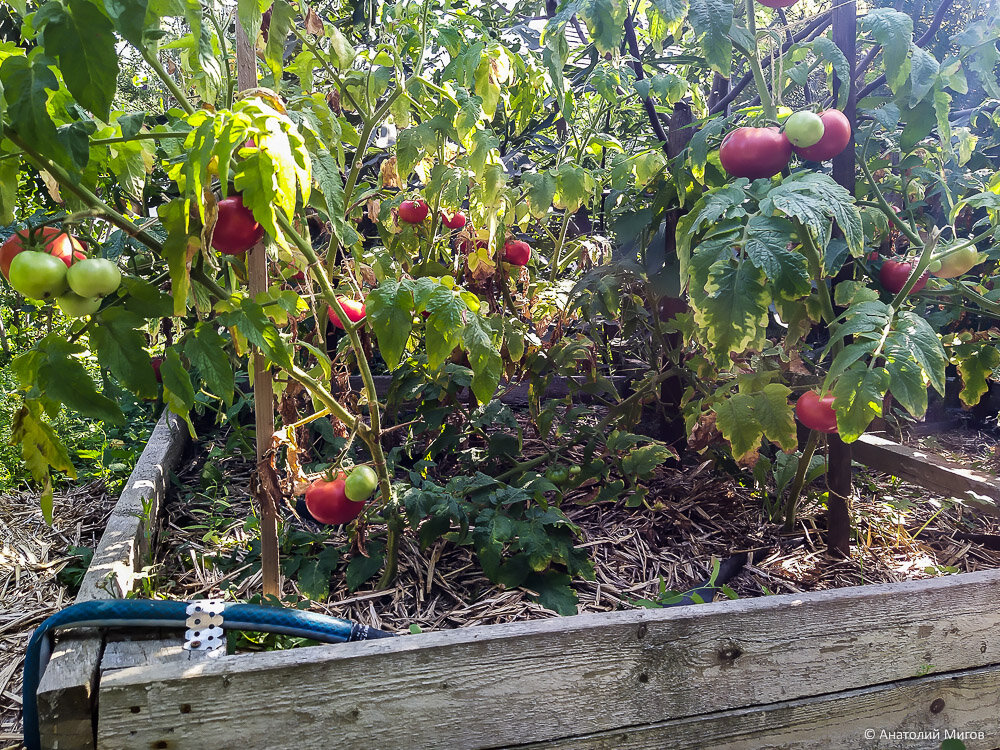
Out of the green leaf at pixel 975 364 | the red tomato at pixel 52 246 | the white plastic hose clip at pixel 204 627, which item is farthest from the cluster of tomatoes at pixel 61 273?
the green leaf at pixel 975 364

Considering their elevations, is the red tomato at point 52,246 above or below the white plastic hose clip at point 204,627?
above

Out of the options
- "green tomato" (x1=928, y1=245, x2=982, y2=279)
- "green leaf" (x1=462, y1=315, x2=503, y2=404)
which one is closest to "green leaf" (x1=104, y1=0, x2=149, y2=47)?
"green leaf" (x1=462, y1=315, x2=503, y2=404)

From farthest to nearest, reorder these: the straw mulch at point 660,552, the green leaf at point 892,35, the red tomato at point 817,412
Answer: the straw mulch at point 660,552 → the red tomato at point 817,412 → the green leaf at point 892,35

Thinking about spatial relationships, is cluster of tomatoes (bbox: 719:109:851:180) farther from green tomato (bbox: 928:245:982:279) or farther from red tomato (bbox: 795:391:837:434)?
red tomato (bbox: 795:391:837:434)

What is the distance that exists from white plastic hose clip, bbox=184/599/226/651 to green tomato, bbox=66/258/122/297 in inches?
20.3

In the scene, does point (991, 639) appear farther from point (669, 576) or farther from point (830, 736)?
point (669, 576)

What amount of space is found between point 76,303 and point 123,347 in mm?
88

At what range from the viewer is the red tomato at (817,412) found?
1402mm

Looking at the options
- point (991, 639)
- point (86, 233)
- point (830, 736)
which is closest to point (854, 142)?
point (991, 639)

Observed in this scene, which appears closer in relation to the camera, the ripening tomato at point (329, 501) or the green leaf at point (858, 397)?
the green leaf at point (858, 397)

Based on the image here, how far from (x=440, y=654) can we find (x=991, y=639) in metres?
1.07

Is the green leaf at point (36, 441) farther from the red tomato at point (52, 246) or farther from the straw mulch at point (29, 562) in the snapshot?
the straw mulch at point (29, 562)

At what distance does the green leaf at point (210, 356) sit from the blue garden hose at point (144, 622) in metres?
0.36

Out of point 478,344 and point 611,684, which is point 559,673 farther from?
point 478,344
